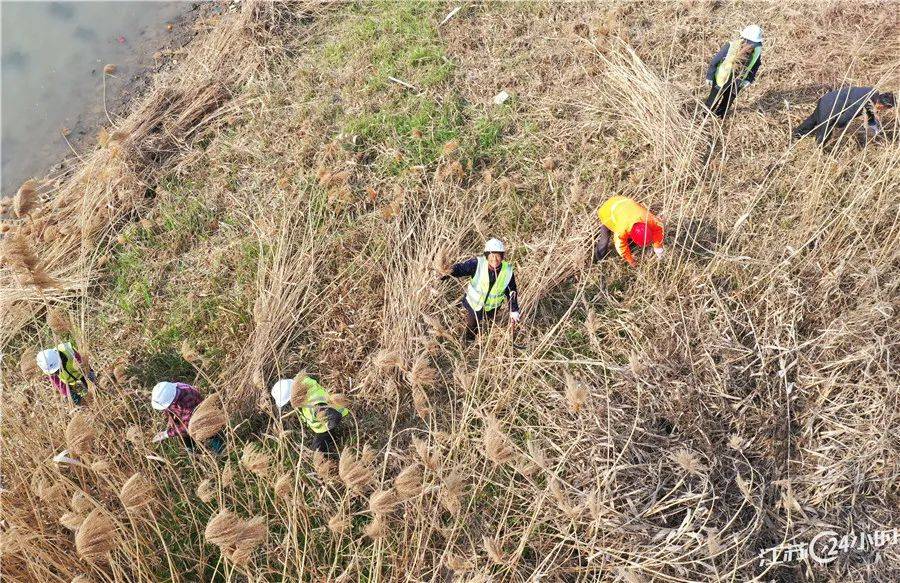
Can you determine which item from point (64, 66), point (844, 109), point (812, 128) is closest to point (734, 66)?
point (812, 128)

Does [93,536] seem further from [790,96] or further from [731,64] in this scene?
[790,96]

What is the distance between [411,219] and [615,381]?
106 inches

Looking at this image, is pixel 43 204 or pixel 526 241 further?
pixel 43 204

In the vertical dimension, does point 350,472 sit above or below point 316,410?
above

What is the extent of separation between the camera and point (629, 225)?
473 cm

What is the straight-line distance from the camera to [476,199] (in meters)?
6.00

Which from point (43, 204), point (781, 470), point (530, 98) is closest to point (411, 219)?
point (530, 98)

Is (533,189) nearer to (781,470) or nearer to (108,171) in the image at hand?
(781,470)

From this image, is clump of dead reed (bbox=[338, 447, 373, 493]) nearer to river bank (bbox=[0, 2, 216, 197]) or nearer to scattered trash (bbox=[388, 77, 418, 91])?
→ scattered trash (bbox=[388, 77, 418, 91])

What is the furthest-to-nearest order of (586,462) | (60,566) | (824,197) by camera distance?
(824,197) → (586,462) → (60,566)

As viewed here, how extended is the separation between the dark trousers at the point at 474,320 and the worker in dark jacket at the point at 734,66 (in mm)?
3630

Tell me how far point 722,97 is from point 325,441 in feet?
18.3

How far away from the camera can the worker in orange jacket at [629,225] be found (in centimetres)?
473

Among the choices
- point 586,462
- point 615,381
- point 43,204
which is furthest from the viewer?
point 43,204
